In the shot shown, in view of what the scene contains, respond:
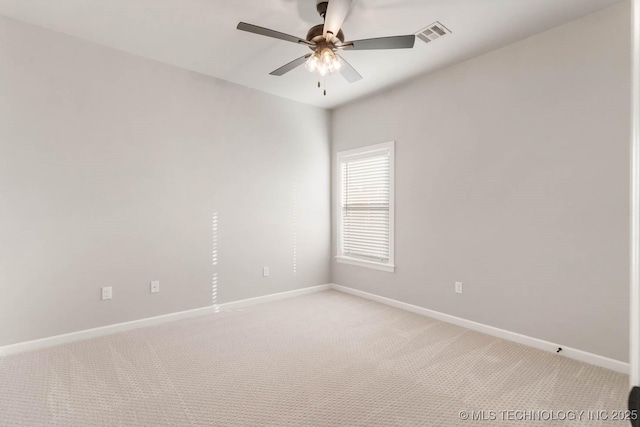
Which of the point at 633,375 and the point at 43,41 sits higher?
the point at 43,41

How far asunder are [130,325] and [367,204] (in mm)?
3067

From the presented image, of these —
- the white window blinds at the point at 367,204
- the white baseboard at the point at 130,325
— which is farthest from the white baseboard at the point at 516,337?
the white baseboard at the point at 130,325

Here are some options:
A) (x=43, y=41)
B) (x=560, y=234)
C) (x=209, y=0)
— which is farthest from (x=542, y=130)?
(x=43, y=41)

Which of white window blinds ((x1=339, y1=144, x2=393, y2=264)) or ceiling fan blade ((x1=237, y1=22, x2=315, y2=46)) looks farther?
white window blinds ((x1=339, y1=144, x2=393, y2=264))

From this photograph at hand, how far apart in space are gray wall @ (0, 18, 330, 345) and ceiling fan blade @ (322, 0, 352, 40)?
2.03 meters

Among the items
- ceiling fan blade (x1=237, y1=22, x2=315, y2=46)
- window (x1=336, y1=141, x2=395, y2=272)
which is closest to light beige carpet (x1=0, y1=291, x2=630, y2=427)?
window (x1=336, y1=141, x2=395, y2=272)

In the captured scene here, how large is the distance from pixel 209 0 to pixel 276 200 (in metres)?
2.42

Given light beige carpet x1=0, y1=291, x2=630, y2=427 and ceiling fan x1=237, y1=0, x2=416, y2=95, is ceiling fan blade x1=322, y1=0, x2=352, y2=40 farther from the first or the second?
light beige carpet x1=0, y1=291, x2=630, y2=427

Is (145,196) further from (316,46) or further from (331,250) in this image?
(331,250)

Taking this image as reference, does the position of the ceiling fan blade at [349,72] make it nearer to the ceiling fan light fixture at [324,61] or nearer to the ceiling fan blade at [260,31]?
the ceiling fan light fixture at [324,61]

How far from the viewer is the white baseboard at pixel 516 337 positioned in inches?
97.5

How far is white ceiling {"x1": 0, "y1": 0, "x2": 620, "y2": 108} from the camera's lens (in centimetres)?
250

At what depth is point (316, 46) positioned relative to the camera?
7.93 ft

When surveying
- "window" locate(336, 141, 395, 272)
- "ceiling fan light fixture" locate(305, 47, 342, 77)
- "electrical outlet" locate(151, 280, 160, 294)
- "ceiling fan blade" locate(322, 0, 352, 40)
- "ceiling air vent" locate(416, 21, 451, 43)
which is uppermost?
"ceiling air vent" locate(416, 21, 451, 43)
